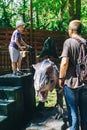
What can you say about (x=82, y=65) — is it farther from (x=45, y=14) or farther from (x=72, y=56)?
(x=45, y=14)

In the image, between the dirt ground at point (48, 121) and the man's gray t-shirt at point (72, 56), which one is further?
the dirt ground at point (48, 121)

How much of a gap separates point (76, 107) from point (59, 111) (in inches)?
95.1

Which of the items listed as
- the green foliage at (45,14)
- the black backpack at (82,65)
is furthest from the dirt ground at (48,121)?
the green foliage at (45,14)

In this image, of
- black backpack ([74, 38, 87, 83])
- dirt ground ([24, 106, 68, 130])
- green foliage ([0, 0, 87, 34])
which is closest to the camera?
black backpack ([74, 38, 87, 83])

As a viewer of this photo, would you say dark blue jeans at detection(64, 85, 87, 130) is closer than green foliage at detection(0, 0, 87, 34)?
Yes

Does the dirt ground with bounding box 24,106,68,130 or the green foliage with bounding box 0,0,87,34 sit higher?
the green foliage with bounding box 0,0,87,34

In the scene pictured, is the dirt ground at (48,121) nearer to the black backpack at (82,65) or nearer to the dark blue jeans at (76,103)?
the dark blue jeans at (76,103)

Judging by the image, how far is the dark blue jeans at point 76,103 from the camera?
566cm

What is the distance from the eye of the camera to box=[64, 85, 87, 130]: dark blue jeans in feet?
18.6

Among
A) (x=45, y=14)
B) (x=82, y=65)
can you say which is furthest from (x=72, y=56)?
(x=45, y=14)

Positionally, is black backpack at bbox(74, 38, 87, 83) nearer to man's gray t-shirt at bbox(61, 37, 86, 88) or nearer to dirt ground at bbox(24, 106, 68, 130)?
man's gray t-shirt at bbox(61, 37, 86, 88)

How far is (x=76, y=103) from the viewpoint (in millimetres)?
5703

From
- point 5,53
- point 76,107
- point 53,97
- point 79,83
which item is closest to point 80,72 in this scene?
point 79,83

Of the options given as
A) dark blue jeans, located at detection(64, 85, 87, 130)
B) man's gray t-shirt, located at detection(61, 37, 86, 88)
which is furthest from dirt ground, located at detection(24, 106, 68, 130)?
man's gray t-shirt, located at detection(61, 37, 86, 88)
